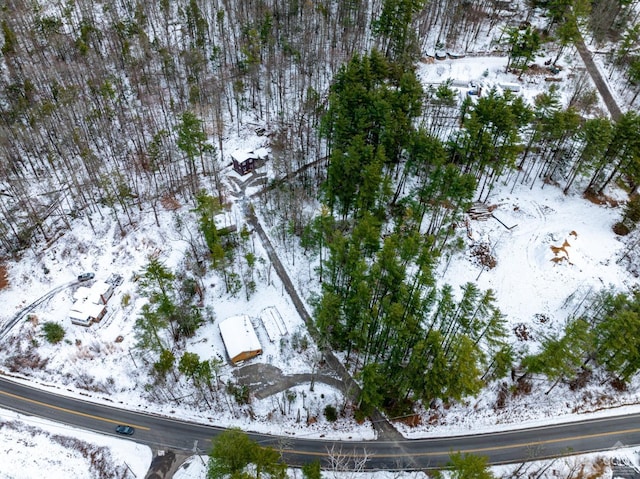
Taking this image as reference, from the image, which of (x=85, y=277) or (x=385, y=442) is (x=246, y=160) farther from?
(x=385, y=442)

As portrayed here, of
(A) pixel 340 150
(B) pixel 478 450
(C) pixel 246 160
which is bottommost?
(B) pixel 478 450

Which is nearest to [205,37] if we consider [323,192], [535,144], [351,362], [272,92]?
[272,92]

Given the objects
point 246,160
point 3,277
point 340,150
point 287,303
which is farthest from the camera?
point 246,160

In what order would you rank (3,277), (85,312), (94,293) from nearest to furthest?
(85,312), (94,293), (3,277)

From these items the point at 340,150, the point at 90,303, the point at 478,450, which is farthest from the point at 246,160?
the point at 478,450

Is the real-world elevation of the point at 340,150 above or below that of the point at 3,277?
above

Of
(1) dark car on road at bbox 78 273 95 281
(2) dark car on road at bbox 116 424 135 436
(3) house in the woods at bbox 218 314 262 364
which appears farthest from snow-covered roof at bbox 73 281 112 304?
(2) dark car on road at bbox 116 424 135 436

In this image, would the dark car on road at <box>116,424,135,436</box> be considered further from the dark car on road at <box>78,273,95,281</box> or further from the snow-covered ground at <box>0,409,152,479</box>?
the dark car on road at <box>78,273,95,281</box>
